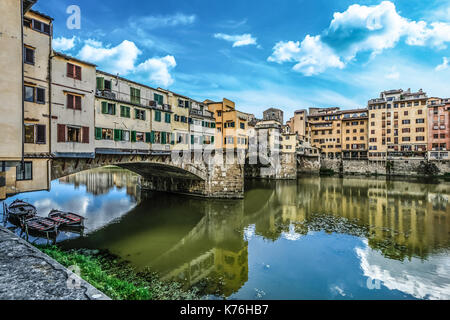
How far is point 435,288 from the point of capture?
1151 cm

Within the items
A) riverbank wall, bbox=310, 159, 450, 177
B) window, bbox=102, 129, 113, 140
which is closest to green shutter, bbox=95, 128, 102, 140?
window, bbox=102, 129, 113, 140

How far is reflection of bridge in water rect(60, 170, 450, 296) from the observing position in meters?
14.0

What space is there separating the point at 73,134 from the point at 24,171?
4.00m

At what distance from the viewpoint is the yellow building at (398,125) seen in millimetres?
60656

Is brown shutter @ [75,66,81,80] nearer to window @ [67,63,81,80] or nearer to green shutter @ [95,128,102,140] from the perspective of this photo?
window @ [67,63,81,80]

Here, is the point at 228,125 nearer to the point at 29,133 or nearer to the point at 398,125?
the point at 29,133

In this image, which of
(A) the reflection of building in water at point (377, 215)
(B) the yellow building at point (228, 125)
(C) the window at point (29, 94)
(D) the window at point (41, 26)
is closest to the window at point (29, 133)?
(C) the window at point (29, 94)

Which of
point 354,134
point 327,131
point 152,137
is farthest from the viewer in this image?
point 327,131

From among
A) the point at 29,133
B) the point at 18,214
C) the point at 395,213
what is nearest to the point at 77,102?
the point at 29,133

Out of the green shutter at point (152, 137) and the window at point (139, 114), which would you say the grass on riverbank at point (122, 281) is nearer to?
the green shutter at point (152, 137)

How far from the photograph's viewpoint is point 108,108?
20031 millimetres

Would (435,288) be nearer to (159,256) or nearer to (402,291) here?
(402,291)

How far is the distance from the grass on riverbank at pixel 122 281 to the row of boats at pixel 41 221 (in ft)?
14.3
